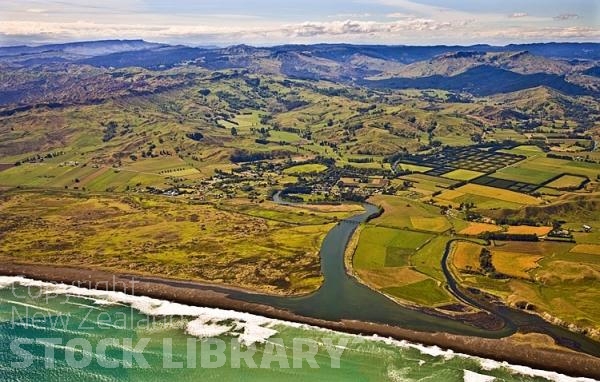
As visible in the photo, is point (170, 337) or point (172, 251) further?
point (172, 251)

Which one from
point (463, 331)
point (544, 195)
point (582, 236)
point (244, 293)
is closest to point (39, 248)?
point (244, 293)

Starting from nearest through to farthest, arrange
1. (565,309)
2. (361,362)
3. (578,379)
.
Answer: (578,379), (361,362), (565,309)

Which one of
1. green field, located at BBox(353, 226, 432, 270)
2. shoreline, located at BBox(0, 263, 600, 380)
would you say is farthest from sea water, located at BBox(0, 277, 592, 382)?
green field, located at BBox(353, 226, 432, 270)

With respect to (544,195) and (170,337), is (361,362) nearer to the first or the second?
(170,337)

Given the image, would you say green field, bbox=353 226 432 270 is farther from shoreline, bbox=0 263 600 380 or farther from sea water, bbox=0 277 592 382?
sea water, bbox=0 277 592 382

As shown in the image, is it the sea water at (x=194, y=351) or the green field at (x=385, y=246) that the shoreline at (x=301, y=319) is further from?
the green field at (x=385, y=246)
